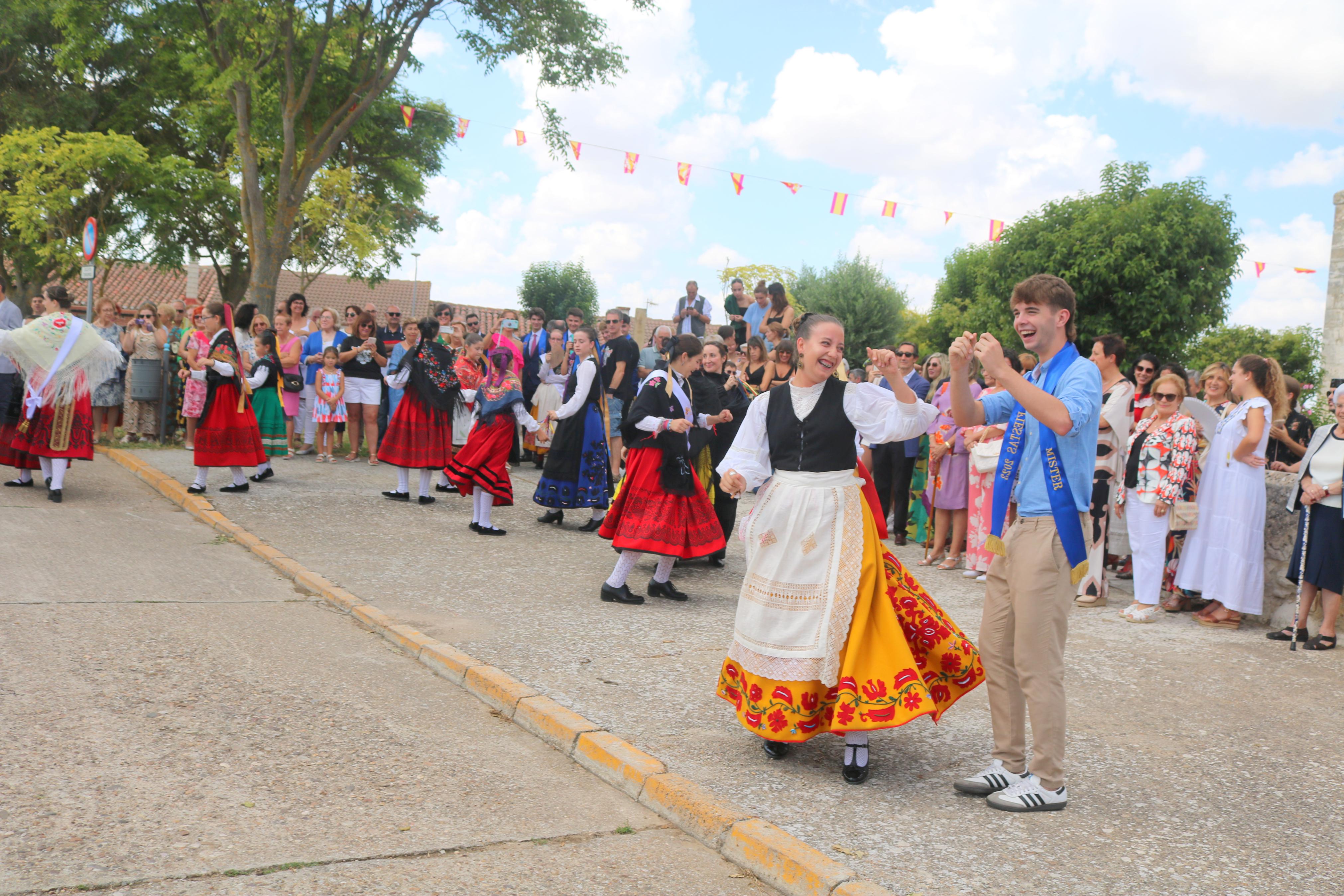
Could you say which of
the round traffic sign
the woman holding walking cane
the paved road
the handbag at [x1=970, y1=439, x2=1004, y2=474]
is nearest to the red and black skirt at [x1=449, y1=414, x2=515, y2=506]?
the paved road

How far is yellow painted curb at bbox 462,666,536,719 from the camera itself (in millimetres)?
5188

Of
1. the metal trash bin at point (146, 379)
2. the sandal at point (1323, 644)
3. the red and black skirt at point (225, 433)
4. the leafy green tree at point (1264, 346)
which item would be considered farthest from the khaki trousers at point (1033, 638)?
the leafy green tree at point (1264, 346)

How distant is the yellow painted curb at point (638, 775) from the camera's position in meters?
3.52

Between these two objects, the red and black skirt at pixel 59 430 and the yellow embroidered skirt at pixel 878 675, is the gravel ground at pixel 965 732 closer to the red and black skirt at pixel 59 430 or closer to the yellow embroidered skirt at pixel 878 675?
the yellow embroidered skirt at pixel 878 675

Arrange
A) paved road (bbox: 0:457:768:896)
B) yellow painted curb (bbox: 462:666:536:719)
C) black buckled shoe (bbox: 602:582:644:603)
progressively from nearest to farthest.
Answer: paved road (bbox: 0:457:768:896) → yellow painted curb (bbox: 462:666:536:719) → black buckled shoe (bbox: 602:582:644:603)

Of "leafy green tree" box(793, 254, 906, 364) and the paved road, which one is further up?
"leafy green tree" box(793, 254, 906, 364)

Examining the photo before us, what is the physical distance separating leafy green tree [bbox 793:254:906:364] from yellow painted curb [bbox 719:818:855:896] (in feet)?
134

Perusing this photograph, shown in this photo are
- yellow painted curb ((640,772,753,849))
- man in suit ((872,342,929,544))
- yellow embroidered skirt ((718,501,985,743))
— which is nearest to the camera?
yellow painted curb ((640,772,753,849))

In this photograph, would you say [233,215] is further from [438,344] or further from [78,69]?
[438,344]

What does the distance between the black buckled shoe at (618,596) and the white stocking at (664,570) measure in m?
0.29

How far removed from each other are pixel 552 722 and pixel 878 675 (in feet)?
5.02

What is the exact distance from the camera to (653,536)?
773 centimetres

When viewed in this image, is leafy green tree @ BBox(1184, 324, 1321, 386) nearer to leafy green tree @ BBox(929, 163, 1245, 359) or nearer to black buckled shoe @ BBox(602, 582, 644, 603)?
leafy green tree @ BBox(929, 163, 1245, 359)

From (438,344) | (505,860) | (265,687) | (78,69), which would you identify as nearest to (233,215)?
(78,69)
